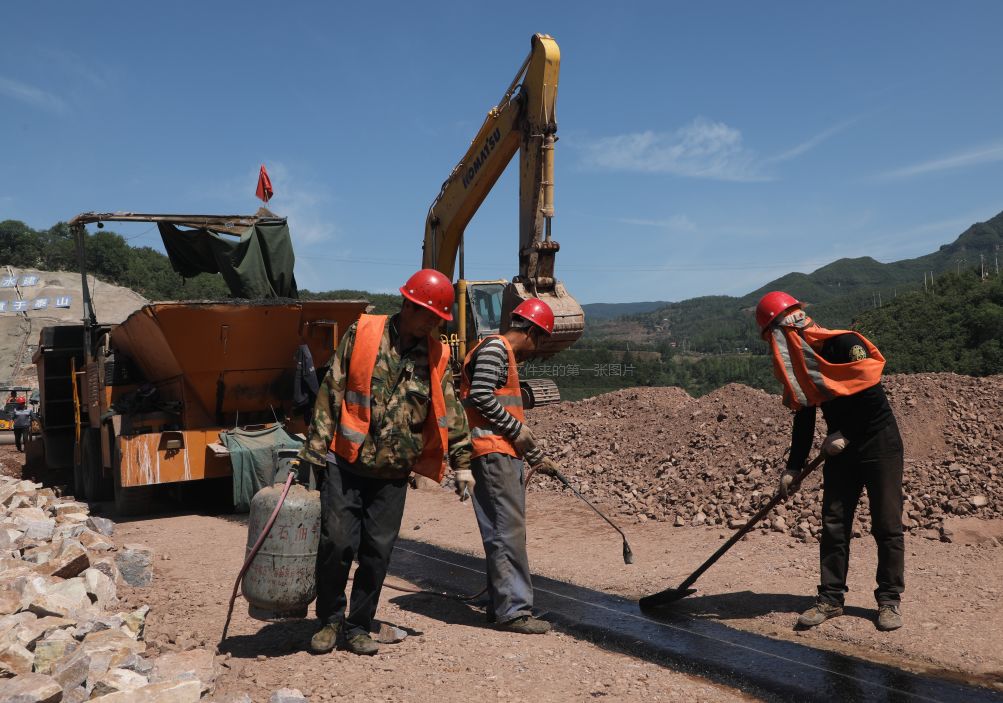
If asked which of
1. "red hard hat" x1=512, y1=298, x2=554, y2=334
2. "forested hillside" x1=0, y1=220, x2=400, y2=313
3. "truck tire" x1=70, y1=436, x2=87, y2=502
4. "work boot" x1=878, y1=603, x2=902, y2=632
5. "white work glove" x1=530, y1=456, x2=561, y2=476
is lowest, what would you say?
"truck tire" x1=70, y1=436, x2=87, y2=502

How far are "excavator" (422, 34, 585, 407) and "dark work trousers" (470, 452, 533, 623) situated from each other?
3812 millimetres

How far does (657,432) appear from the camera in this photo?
34.3ft

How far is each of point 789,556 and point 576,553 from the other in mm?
1665

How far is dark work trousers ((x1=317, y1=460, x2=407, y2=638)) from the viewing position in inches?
152

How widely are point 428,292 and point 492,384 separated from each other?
29.1 inches

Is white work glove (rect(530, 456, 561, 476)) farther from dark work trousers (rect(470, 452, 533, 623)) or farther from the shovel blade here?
the shovel blade

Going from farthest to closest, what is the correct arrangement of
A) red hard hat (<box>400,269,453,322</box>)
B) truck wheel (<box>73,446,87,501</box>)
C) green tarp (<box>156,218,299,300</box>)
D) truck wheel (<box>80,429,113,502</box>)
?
1. truck wheel (<box>73,446,87,501</box>)
2. truck wheel (<box>80,429,113,502</box>)
3. green tarp (<box>156,218,299,300</box>)
4. red hard hat (<box>400,269,453,322</box>)

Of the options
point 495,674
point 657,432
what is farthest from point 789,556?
point 657,432

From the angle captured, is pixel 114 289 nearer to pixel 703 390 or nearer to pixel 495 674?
pixel 703 390

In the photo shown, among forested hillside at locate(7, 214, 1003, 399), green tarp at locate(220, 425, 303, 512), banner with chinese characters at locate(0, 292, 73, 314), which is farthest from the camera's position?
banner with chinese characters at locate(0, 292, 73, 314)

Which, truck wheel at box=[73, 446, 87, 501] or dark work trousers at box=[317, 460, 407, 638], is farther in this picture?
truck wheel at box=[73, 446, 87, 501]

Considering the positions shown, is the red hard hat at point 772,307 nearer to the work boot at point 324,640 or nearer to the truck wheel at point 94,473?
the work boot at point 324,640

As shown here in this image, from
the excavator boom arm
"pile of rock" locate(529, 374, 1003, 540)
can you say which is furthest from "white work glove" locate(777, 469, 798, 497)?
the excavator boom arm

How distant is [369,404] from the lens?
390 centimetres
